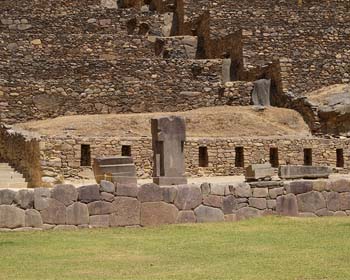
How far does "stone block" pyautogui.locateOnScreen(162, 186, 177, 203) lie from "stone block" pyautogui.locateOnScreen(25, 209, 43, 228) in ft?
9.31

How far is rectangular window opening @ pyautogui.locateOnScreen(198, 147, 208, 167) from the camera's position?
33625 millimetres

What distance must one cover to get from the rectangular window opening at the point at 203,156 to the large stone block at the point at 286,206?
1268 cm

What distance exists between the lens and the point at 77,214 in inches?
746

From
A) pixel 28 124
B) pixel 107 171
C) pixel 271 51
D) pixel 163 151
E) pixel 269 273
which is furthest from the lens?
pixel 271 51

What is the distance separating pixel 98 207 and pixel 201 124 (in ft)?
55.4

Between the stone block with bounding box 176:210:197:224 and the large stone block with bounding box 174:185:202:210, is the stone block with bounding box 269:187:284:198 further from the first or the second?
the stone block with bounding box 176:210:197:224

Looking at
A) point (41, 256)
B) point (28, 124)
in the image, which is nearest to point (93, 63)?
point (28, 124)

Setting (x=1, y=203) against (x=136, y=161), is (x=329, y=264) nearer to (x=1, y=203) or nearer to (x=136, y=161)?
(x=1, y=203)

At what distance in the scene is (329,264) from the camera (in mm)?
14531

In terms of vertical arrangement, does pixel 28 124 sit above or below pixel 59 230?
above

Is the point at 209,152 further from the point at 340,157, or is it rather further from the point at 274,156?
the point at 340,157

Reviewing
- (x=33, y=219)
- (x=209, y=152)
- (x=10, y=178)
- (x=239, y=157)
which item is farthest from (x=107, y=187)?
(x=239, y=157)

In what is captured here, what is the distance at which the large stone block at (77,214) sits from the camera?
1889 cm

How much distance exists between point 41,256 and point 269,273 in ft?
14.0
